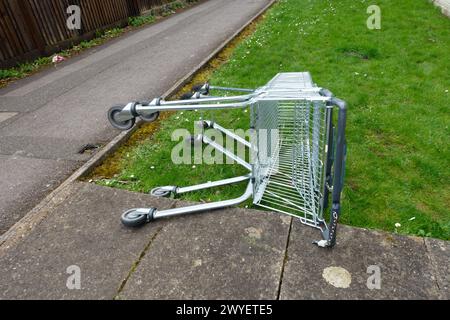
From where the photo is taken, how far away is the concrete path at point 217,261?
7.07ft

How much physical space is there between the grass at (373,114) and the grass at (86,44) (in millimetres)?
5113

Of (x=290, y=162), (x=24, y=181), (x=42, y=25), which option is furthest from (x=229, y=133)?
(x=42, y=25)

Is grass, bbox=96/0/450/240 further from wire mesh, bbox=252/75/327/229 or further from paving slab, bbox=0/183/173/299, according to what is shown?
paving slab, bbox=0/183/173/299

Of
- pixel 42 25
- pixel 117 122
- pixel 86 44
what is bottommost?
pixel 86 44

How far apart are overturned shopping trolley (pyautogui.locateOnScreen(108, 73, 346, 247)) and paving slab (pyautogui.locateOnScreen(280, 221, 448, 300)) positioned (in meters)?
0.14

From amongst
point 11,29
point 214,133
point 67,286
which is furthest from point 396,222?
point 11,29

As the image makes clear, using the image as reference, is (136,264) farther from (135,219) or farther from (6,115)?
(6,115)

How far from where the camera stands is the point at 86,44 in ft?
32.8

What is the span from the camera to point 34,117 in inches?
214

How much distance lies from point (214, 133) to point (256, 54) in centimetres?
360

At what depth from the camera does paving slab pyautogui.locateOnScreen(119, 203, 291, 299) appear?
7.17ft

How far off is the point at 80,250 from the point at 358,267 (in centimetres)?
219

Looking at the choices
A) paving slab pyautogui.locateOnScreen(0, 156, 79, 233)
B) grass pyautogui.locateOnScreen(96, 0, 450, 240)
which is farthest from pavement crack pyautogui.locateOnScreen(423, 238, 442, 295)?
paving slab pyautogui.locateOnScreen(0, 156, 79, 233)

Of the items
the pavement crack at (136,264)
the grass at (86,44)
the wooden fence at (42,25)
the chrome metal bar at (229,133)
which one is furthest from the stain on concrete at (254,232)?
the wooden fence at (42,25)
